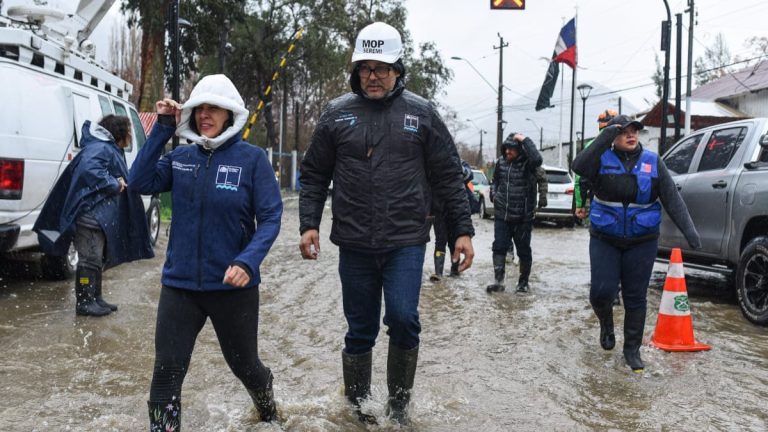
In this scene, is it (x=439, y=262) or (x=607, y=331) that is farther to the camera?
(x=439, y=262)

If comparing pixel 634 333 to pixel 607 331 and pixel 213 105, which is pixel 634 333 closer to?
pixel 607 331

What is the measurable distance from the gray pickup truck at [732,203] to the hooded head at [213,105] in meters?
4.62

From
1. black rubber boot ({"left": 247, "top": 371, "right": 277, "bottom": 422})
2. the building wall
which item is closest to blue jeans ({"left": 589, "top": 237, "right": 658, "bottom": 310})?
black rubber boot ({"left": 247, "top": 371, "right": 277, "bottom": 422})

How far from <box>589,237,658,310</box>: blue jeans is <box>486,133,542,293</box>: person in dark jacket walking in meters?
3.03

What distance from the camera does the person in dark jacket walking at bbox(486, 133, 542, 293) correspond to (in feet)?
27.2

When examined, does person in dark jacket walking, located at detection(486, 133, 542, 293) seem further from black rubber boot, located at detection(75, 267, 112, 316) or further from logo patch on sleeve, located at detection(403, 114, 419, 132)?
logo patch on sleeve, located at detection(403, 114, 419, 132)

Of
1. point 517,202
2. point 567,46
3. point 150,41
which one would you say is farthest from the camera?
point 567,46

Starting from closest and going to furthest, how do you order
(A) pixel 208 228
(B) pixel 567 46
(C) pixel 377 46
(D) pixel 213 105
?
(A) pixel 208 228, (D) pixel 213 105, (C) pixel 377 46, (B) pixel 567 46

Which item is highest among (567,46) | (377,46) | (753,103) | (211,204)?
(567,46)

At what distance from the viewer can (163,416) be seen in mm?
3203

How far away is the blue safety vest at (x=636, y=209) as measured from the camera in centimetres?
500

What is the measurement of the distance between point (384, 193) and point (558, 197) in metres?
15.4

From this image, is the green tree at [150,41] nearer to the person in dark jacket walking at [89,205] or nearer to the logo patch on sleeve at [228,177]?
the person in dark jacket walking at [89,205]

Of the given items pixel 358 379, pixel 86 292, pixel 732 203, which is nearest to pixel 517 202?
pixel 732 203
